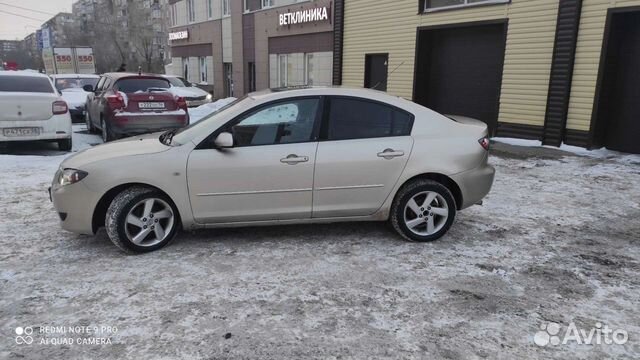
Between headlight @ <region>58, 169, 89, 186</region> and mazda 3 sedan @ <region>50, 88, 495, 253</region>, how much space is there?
0.04 ft

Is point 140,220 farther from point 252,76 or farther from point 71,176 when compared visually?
point 252,76

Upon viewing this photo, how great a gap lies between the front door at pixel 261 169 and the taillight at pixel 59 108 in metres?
6.31

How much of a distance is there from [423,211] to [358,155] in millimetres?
885

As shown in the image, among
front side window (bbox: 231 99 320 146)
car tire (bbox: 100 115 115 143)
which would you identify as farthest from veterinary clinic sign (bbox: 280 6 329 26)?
front side window (bbox: 231 99 320 146)

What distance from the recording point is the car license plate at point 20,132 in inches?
341

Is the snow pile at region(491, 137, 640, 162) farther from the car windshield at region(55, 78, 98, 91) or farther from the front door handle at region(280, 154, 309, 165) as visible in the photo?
the car windshield at region(55, 78, 98, 91)

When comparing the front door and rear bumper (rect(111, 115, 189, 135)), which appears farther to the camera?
rear bumper (rect(111, 115, 189, 135))

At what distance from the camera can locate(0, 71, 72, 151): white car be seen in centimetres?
862

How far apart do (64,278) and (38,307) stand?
481mm

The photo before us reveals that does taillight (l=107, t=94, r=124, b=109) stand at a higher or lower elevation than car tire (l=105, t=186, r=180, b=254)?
higher

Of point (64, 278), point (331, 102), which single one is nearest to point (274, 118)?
point (331, 102)

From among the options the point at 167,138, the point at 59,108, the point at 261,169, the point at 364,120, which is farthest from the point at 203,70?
the point at 261,169

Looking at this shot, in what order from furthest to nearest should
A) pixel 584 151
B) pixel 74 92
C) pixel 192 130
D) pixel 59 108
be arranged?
1. pixel 74 92
2. pixel 584 151
3. pixel 59 108
4. pixel 192 130

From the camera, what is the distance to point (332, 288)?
3742 mm
